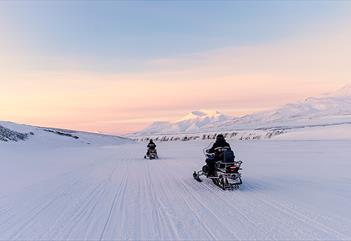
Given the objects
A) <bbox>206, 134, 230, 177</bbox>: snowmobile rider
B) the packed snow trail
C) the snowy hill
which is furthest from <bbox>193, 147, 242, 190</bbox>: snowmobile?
the snowy hill

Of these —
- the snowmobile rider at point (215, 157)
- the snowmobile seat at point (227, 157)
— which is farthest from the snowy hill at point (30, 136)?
the snowmobile seat at point (227, 157)

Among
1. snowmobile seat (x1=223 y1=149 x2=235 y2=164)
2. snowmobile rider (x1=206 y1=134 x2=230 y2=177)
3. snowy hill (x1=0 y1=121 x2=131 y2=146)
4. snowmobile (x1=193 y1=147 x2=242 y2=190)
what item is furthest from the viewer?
snowy hill (x1=0 y1=121 x2=131 y2=146)

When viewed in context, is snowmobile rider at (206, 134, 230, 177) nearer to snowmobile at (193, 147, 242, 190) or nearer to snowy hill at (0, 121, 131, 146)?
snowmobile at (193, 147, 242, 190)

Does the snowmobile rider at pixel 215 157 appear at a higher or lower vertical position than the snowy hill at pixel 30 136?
lower

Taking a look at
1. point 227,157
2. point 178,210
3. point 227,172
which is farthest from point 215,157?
point 178,210

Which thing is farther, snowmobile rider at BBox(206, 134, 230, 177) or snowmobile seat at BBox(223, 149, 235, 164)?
snowmobile rider at BBox(206, 134, 230, 177)

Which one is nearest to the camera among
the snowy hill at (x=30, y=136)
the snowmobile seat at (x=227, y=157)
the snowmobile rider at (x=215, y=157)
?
the snowmobile seat at (x=227, y=157)

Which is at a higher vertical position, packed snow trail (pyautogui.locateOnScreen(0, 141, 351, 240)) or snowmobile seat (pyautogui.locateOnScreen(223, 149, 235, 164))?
snowmobile seat (pyautogui.locateOnScreen(223, 149, 235, 164))

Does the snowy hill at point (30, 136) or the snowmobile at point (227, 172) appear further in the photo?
the snowy hill at point (30, 136)

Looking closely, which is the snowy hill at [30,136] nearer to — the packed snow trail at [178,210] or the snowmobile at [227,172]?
the packed snow trail at [178,210]

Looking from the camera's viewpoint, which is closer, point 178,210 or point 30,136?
point 178,210

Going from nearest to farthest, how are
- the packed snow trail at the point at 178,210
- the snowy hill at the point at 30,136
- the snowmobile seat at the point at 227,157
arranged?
the packed snow trail at the point at 178,210 < the snowmobile seat at the point at 227,157 < the snowy hill at the point at 30,136

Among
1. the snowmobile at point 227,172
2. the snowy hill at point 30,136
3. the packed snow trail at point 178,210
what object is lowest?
the packed snow trail at point 178,210

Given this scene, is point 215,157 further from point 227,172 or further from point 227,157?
point 227,172
